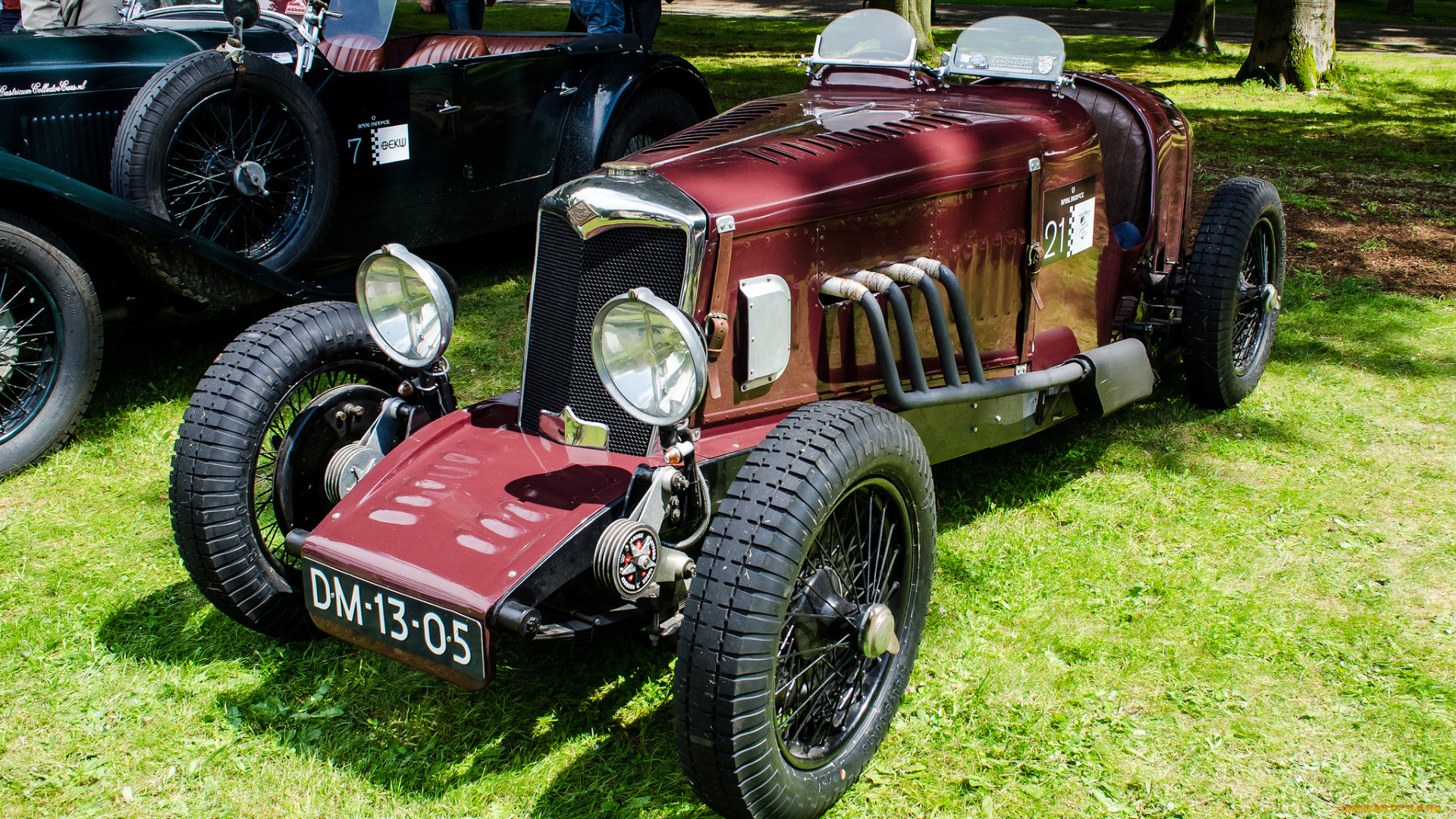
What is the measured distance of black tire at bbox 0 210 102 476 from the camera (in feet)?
12.8

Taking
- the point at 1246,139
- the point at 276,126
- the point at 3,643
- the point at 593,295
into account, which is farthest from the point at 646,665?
the point at 1246,139

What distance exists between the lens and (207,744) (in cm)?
267

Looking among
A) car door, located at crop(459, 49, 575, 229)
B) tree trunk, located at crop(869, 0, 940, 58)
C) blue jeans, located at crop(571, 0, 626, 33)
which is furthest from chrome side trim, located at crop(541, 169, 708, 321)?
tree trunk, located at crop(869, 0, 940, 58)

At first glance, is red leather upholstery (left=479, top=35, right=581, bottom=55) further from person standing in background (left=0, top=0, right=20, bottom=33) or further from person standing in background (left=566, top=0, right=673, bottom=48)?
person standing in background (left=0, top=0, right=20, bottom=33)

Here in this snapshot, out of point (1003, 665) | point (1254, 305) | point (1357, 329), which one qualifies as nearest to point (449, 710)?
point (1003, 665)

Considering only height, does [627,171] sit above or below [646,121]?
above

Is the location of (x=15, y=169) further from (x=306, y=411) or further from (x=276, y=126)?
(x=306, y=411)

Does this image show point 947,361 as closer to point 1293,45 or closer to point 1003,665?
point 1003,665

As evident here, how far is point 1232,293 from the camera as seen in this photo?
409 centimetres

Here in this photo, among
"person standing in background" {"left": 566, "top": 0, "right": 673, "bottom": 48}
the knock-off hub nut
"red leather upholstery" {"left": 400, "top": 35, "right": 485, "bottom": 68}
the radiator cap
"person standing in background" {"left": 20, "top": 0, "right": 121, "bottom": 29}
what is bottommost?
the knock-off hub nut

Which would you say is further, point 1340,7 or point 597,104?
point 1340,7

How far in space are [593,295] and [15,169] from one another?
2.34m

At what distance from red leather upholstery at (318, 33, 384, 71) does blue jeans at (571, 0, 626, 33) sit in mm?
1566

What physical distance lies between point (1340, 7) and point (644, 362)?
2725 cm
